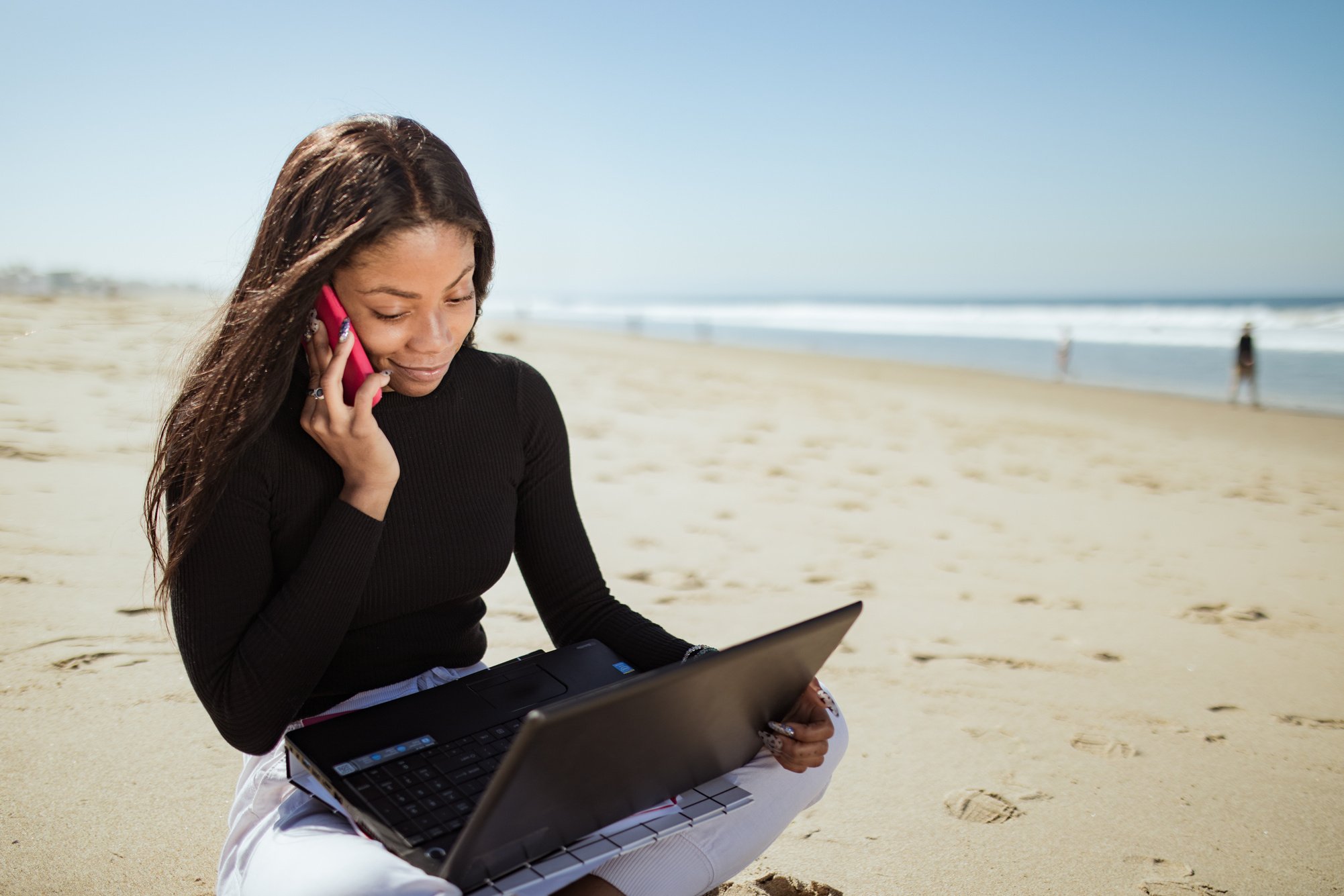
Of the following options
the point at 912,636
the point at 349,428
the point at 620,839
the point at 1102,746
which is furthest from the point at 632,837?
the point at 912,636

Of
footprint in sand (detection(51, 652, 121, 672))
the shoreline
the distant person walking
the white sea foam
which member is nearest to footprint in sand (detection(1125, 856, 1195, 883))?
footprint in sand (detection(51, 652, 121, 672))

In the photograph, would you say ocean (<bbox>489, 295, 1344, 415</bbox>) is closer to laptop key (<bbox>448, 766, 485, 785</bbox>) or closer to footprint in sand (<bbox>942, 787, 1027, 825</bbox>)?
footprint in sand (<bbox>942, 787, 1027, 825</bbox>)

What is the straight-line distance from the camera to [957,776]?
259 cm

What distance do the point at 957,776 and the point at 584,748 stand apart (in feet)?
6.00

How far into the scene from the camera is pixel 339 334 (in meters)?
1.51

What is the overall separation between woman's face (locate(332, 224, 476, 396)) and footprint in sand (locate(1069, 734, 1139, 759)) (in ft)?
7.43

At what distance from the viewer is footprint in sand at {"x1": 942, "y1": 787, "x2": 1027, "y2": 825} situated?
239 centimetres

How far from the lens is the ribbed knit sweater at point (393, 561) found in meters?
1.44

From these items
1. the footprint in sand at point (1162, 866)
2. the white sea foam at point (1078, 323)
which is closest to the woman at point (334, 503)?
the footprint in sand at point (1162, 866)

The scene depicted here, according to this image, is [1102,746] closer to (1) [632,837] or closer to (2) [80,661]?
(1) [632,837]

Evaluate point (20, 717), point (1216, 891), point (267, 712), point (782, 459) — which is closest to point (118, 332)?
point (782, 459)

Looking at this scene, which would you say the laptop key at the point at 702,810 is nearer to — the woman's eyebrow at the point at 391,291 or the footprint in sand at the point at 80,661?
the woman's eyebrow at the point at 391,291

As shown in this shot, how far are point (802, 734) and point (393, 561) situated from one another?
79 centimetres

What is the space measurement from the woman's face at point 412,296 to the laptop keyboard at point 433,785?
2.18 feet
